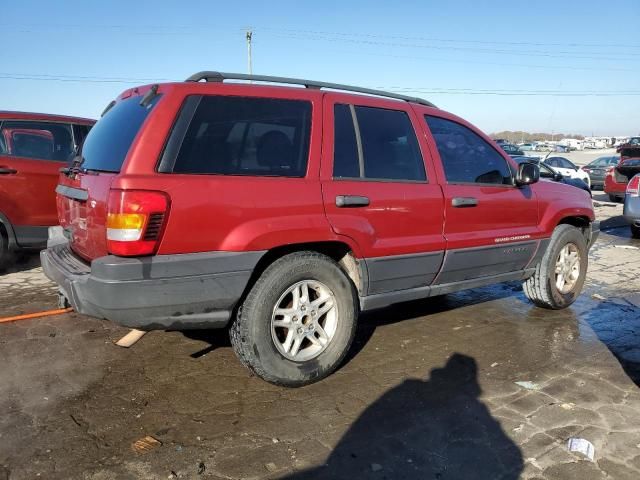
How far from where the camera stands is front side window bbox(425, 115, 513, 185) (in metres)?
4.16

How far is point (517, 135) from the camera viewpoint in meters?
118

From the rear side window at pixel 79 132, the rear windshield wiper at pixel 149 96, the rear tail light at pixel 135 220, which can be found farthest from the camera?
the rear side window at pixel 79 132

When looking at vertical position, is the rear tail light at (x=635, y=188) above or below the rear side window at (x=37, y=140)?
below

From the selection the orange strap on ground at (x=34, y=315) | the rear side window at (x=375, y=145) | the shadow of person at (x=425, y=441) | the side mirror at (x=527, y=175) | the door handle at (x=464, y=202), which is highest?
the rear side window at (x=375, y=145)

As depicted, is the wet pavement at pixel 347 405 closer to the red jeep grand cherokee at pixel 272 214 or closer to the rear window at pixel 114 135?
the red jeep grand cherokee at pixel 272 214

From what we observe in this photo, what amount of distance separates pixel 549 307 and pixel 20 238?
5.96 meters

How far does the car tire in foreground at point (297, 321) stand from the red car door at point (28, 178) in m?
4.14

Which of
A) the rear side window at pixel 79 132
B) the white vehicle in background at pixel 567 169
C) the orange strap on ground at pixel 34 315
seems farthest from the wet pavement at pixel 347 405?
the white vehicle in background at pixel 567 169

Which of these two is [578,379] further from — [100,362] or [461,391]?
[100,362]

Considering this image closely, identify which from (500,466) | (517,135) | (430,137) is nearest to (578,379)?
(500,466)

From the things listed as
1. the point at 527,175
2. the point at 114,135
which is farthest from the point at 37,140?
the point at 527,175

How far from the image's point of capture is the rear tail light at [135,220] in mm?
2758

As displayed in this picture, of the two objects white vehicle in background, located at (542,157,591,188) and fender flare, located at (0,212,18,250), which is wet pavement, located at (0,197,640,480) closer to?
fender flare, located at (0,212,18,250)

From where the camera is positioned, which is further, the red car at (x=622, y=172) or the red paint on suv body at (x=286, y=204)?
the red car at (x=622, y=172)
